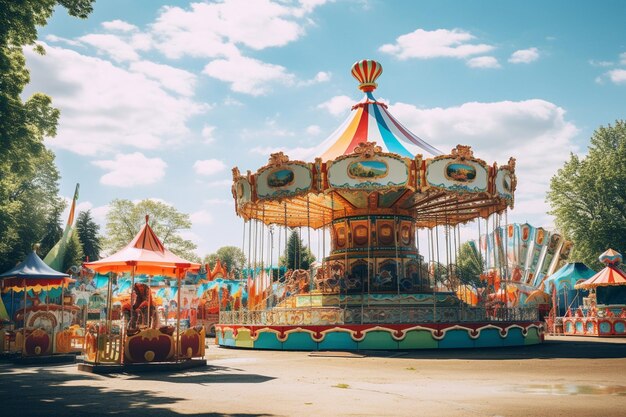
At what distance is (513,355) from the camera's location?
15188 millimetres

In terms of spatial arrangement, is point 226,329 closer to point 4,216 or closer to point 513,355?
point 513,355

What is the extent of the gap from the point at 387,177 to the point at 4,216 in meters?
18.5

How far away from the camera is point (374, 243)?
2209 cm

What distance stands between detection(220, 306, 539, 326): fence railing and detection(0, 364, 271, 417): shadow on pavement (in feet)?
23.7

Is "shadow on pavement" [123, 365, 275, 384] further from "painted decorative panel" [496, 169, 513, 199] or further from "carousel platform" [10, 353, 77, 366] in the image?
"painted decorative panel" [496, 169, 513, 199]

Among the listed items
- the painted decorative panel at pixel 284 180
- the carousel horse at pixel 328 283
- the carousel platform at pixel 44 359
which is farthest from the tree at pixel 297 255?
the carousel platform at pixel 44 359

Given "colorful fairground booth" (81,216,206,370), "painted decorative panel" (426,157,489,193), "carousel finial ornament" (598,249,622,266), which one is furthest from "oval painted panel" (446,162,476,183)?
"carousel finial ornament" (598,249,622,266)

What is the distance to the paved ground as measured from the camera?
7020 mm

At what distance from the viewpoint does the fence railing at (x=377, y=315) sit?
1797 cm

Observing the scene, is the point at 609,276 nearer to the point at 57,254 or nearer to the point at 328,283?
the point at 328,283

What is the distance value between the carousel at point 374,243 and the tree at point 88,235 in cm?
3935

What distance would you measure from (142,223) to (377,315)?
4625 cm

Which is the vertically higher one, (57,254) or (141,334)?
(57,254)

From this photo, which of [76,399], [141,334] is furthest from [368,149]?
[76,399]
